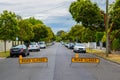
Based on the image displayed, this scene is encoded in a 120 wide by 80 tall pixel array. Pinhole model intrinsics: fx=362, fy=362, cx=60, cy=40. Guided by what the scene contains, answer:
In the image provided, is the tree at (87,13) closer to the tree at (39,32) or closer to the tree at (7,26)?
the tree at (7,26)

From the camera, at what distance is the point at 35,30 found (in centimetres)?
11450

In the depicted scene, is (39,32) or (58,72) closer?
(58,72)

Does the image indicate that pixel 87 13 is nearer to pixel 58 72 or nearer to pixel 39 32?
pixel 58 72

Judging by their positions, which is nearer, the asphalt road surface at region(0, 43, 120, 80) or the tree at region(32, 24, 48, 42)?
the asphalt road surface at region(0, 43, 120, 80)

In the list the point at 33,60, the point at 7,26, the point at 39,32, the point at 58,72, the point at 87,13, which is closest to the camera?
the point at 58,72

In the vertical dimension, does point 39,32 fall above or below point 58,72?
above

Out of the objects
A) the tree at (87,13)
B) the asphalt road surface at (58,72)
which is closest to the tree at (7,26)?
the tree at (87,13)

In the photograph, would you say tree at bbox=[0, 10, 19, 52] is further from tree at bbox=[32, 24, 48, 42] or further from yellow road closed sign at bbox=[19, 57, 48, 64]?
tree at bbox=[32, 24, 48, 42]

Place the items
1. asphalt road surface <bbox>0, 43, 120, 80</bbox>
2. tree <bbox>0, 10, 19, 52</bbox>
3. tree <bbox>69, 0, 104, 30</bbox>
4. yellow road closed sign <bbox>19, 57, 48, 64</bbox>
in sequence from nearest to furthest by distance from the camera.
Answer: asphalt road surface <bbox>0, 43, 120, 80</bbox> → yellow road closed sign <bbox>19, 57, 48, 64</bbox> → tree <bbox>69, 0, 104, 30</bbox> → tree <bbox>0, 10, 19, 52</bbox>

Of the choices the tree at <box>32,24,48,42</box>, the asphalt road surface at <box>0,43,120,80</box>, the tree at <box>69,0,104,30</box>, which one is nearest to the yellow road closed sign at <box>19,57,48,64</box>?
the asphalt road surface at <box>0,43,120,80</box>

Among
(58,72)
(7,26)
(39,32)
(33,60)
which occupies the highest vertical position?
(39,32)

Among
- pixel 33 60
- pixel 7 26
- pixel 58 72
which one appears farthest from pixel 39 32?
pixel 58 72

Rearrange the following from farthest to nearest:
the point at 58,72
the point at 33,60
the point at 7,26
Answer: the point at 7,26
the point at 33,60
the point at 58,72

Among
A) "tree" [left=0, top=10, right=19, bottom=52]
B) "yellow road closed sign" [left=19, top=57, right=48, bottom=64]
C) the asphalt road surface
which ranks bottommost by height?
the asphalt road surface
